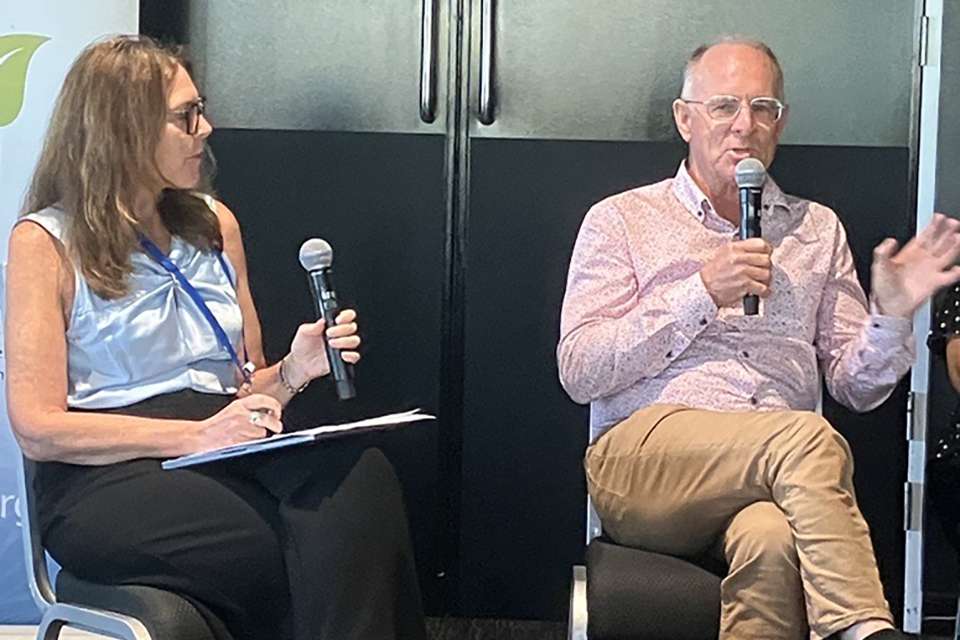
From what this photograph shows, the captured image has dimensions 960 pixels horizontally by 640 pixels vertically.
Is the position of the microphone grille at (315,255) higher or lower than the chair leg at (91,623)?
higher

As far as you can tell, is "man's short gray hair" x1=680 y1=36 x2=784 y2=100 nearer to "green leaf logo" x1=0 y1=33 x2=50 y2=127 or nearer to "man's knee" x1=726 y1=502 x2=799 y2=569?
"man's knee" x1=726 y1=502 x2=799 y2=569

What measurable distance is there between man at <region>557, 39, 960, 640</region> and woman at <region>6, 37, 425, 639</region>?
419 mm

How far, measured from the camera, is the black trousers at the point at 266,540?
1.66 m

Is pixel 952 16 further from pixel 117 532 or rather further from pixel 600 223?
pixel 117 532

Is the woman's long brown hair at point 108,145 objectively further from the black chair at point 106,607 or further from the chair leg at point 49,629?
the chair leg at point 49,629

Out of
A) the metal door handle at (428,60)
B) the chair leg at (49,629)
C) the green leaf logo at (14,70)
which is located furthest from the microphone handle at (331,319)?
the green leaf logo at (14,70)

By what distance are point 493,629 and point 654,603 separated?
1.10 metres

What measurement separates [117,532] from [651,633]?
29.6 inches

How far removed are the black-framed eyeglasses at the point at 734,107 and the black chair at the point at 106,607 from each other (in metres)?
1.20

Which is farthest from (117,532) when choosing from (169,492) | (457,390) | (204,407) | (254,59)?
(254,59)

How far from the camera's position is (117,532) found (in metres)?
1.69

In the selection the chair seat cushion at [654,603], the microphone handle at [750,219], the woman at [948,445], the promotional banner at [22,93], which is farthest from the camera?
the promotional banner at [22,93]

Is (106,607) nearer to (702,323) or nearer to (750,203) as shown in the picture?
(702,323)

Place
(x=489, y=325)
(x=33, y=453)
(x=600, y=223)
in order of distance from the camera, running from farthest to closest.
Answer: (x=489, y=325) → (x=600, y=223) → (x=33, y=453)
